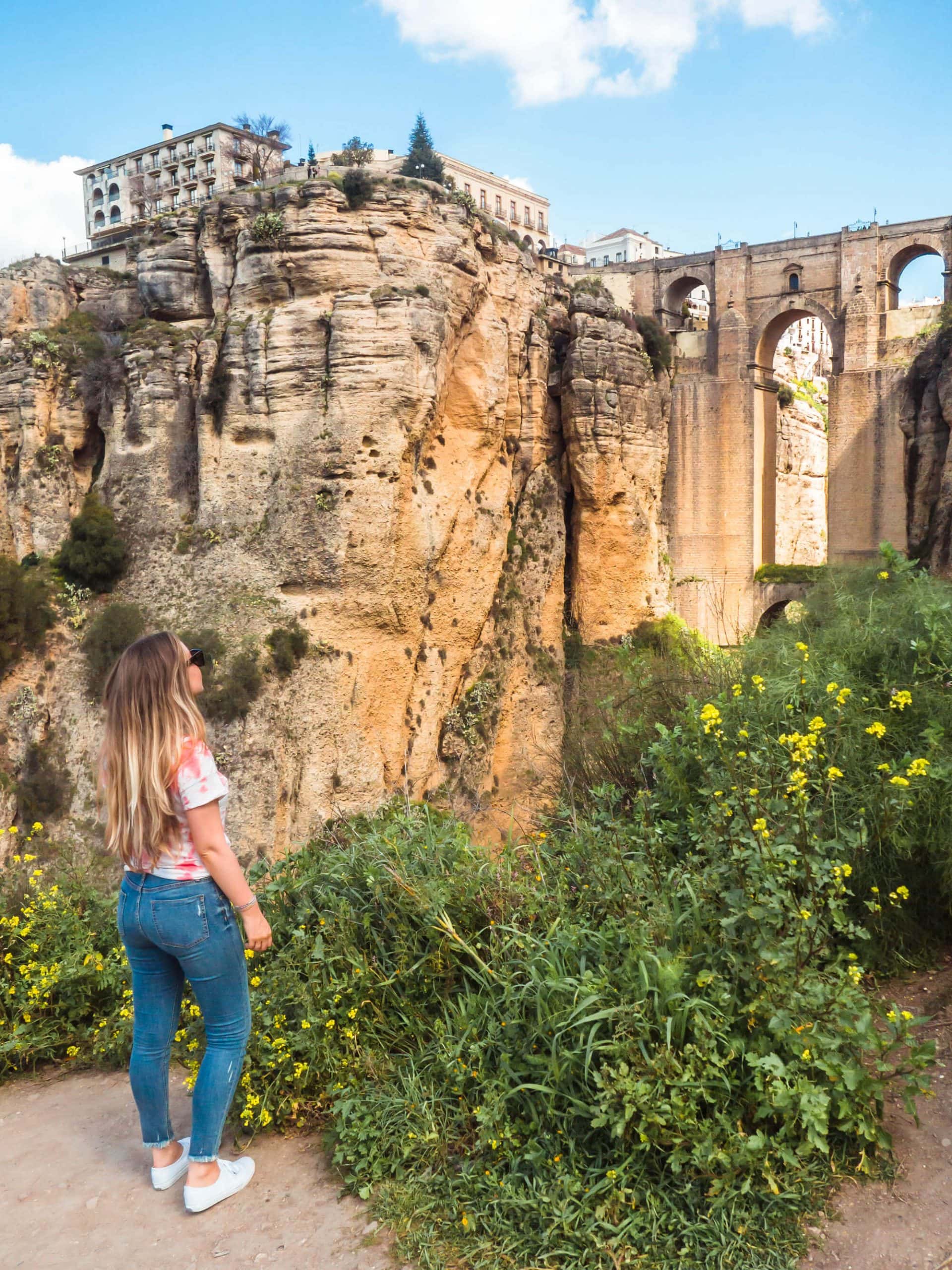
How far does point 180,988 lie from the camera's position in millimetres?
2764

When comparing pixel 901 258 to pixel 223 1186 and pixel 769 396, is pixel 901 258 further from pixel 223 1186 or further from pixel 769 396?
pixel 223 1186

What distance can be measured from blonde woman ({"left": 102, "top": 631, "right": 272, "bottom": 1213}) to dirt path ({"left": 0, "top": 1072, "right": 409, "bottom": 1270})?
0.08m

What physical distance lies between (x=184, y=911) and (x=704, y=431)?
26.5m

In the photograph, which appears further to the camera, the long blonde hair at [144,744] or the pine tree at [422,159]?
the pine tree at [422,159]

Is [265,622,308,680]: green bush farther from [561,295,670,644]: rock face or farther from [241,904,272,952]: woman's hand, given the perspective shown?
[241,904,272,952]: woman's hand

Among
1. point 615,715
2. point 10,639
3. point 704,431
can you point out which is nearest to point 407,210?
point 10,639

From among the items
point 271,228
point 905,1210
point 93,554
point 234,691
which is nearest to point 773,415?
point 271,228

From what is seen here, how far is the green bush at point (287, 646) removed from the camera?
52.7 ft

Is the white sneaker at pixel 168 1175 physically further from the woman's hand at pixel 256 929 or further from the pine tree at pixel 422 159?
the pine tree at pixel 422 159

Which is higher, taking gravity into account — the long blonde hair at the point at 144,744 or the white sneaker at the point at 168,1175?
the long blonde hair at the point at 144,744

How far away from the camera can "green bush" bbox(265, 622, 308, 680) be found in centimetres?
1608

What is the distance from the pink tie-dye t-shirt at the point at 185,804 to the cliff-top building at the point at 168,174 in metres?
38.8

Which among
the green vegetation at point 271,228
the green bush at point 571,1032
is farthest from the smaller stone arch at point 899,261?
the green bush at point 571,1032

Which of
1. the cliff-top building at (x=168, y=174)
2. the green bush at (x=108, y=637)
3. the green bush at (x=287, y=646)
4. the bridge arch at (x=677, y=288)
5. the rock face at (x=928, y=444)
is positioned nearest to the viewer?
the green bush at (x=287, y=646)
